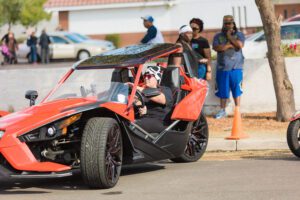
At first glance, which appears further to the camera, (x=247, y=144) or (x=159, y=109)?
(x=247, y=144)

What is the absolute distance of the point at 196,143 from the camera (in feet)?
37.0

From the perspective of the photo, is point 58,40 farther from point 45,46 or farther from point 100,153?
point 100,153

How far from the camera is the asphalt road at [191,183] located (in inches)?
336

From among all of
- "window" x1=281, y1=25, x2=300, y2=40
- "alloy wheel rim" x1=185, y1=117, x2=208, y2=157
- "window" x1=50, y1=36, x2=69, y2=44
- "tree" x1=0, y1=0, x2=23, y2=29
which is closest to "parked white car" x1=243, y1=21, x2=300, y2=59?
"window" x1=281, y1=25, x2=300, y2=40

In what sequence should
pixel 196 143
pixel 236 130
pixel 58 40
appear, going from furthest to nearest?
pixel 58 40
pixel 236 130
pixel 196 143

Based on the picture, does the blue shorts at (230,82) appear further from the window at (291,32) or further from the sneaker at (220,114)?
the window at (291,32)

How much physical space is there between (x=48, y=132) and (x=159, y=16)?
43.9 m

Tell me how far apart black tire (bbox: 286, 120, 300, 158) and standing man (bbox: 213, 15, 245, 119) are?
420cm

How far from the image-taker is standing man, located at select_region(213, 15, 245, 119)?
1485 cm

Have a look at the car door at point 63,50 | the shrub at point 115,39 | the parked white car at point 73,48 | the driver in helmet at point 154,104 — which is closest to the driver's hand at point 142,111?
the driver in helmet at point 154,104

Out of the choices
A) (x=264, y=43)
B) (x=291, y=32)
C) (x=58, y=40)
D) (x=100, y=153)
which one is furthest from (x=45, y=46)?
(x=100, y=153)

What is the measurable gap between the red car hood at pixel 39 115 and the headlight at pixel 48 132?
0.23 feet

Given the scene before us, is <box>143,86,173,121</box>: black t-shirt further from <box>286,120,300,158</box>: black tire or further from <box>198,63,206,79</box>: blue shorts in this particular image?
<box>198,63,206,79</box>: blue shorts

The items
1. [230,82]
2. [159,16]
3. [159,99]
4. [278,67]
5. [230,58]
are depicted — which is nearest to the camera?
[159,99]
